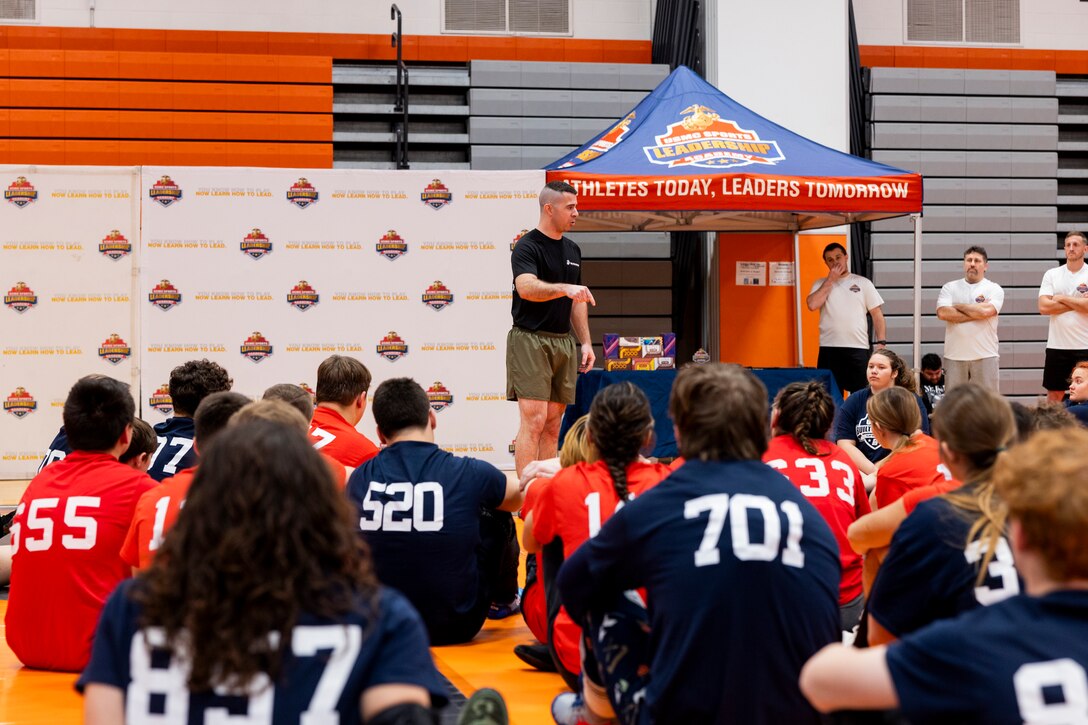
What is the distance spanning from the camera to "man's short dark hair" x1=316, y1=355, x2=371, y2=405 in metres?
5.36

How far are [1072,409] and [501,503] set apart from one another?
3214 mm

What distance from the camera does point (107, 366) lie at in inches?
363

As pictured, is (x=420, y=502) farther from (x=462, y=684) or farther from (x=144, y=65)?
(x=144, y=65)

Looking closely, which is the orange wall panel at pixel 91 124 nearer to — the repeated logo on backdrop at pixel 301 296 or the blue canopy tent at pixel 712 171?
the repeated logo on backdrop at pixel 301 296

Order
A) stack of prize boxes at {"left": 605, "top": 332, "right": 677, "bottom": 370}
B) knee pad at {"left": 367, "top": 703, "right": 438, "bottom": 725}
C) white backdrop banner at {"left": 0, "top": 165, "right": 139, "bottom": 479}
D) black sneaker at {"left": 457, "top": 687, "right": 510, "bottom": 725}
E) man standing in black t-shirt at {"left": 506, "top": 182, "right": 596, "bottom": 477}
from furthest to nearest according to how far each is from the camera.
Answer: stack of prize boxes at {"left": 605, "top": 332, "right": 677, "bottom": 370}
white backdrop banner at {"left": 0, "top": 165, "right": 139, "bottom": 479}
man standing in black t-shirt at {"left": 506, "top": 182, "right": 596, "bottom": 477}
black sneaker at {"left": 457, "top": 687, "right": 510, "bottom": 725}
knee pad at {"left": 367, "top": 703, "right": 438, "bottom": 725}

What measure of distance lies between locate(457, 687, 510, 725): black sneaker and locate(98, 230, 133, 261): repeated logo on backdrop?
25.6 feet

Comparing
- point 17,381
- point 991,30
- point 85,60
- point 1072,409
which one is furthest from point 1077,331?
point 85,60

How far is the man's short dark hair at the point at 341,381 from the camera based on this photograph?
5363 mm

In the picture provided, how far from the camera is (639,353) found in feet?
31.6

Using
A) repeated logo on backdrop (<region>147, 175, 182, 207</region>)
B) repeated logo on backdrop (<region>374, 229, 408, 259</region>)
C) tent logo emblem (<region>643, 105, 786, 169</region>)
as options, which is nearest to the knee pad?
repeated logo on backdrop (<region>374, 229, 408, 259</region>)

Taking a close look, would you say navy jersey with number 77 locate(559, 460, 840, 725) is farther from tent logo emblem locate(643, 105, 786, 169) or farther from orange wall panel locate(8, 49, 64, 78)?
orange wall panel locate(8, 49, 64, 78)

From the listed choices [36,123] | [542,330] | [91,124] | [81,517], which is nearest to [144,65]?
[91,124]

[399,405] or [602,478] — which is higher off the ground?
[399,405]

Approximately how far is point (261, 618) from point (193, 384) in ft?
12.3
